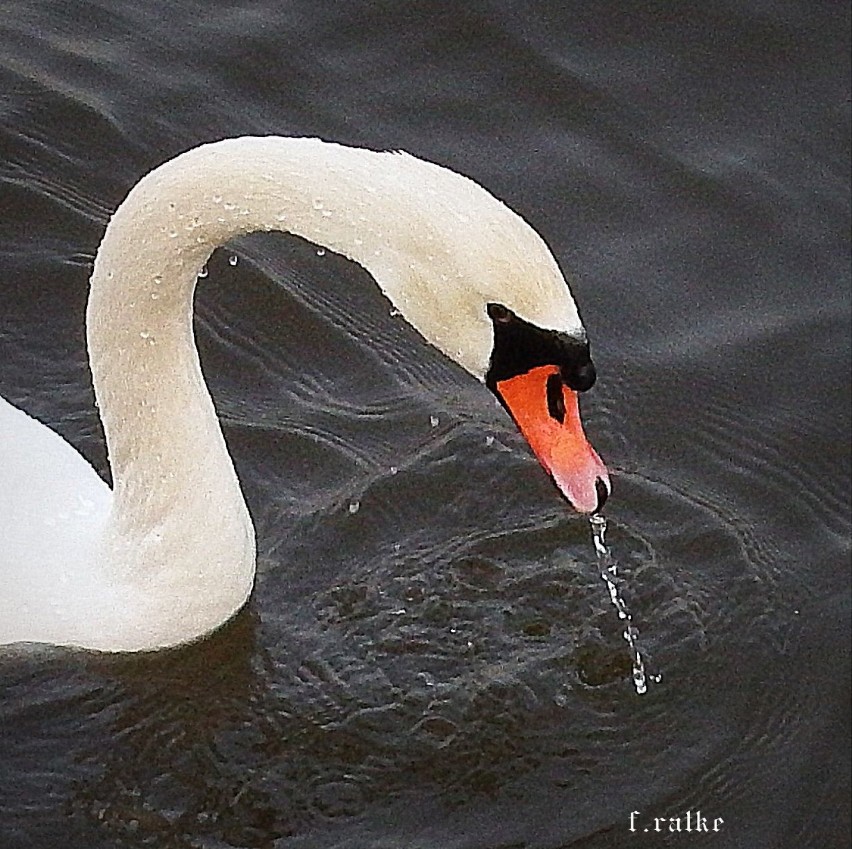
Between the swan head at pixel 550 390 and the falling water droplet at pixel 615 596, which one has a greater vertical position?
the swan head at pixel 550 390

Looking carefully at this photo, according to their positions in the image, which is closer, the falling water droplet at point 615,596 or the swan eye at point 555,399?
the swan eye at point 555,399

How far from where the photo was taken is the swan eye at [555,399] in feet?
15.1

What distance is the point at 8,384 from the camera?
6.47 m

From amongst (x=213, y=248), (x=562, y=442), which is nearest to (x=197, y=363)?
(x=213, y=248)

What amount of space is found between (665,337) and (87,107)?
231 cm

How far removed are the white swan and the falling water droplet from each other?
107 cm

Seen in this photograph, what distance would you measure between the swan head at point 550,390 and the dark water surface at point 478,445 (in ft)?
3.57

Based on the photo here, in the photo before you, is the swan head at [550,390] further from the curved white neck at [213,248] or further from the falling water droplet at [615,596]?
the falling water droplet at [615,596]

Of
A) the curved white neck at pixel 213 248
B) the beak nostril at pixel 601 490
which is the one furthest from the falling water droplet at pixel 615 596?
the curved white neck at pixel 213 248

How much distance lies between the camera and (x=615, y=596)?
596cm

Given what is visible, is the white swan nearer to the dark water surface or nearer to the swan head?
the swan head

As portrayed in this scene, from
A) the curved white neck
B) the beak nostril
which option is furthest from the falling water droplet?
the curved white neck

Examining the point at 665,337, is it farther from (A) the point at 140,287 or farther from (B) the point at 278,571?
(A) the point at 140,287

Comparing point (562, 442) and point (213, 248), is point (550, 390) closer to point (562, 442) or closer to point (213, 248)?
point (562, 442)
